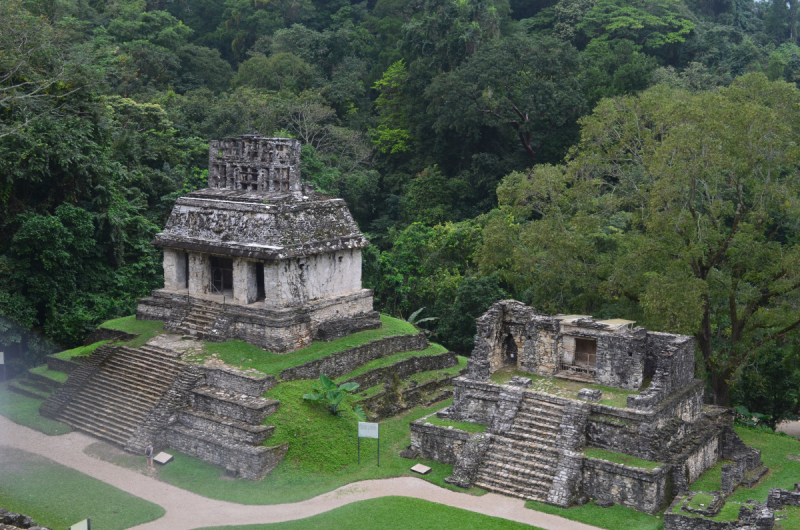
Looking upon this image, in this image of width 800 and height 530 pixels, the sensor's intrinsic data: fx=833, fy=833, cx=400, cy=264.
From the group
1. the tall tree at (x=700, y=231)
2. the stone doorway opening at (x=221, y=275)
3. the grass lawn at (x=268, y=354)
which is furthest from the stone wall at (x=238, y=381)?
the tall tree at (x=700, y=231)

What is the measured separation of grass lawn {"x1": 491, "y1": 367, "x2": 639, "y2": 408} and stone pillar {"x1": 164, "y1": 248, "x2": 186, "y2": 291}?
9.85 m

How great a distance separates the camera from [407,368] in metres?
23.7

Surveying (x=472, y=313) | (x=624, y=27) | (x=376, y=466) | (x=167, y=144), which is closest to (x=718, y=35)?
(x=624, y=27)

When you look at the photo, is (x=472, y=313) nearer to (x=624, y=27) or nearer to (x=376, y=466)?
(x=376, y=466)

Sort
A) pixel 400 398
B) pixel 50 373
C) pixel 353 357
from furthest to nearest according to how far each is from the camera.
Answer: pixel 50 373, pixel 353 357, pixel 400 398

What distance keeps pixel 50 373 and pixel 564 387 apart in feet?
46.5

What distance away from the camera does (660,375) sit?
61.9ft

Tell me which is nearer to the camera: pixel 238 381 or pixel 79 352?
pixel 238 381

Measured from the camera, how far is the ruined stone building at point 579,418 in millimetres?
17094

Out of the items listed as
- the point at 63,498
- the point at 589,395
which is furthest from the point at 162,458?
the point at 589,395

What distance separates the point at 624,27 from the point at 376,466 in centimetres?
3486

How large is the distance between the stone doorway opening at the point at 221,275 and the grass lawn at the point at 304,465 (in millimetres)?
4715

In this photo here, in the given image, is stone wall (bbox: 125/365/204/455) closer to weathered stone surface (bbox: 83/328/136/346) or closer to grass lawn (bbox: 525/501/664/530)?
weathered stone surface (bbox: 83/328/136/346)

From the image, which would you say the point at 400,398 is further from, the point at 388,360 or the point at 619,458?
the point at 619,458
